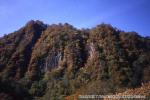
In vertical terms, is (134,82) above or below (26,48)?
below

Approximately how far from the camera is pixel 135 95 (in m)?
32.3

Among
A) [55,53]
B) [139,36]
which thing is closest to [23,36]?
[55,53]

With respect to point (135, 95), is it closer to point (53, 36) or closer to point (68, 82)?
point (68, 82)

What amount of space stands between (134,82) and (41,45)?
74.4 ft

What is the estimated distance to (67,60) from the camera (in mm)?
58125

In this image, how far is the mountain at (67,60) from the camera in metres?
48.9

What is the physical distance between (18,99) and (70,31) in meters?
21.9

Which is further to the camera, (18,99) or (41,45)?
(41,45)

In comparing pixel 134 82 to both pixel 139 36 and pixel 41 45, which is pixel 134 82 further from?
pixel 41 45

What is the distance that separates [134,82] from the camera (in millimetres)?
47562

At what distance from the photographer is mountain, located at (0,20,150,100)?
48.9m

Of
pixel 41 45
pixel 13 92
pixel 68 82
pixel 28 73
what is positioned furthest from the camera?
pixel 41 45

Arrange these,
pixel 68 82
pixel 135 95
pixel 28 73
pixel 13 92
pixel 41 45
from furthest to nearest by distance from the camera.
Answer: pixel 41 45, pixel 28 73, pixel 68 82, pixel 13 92, pixel 135 95

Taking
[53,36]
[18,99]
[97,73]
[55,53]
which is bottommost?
[18,99]
